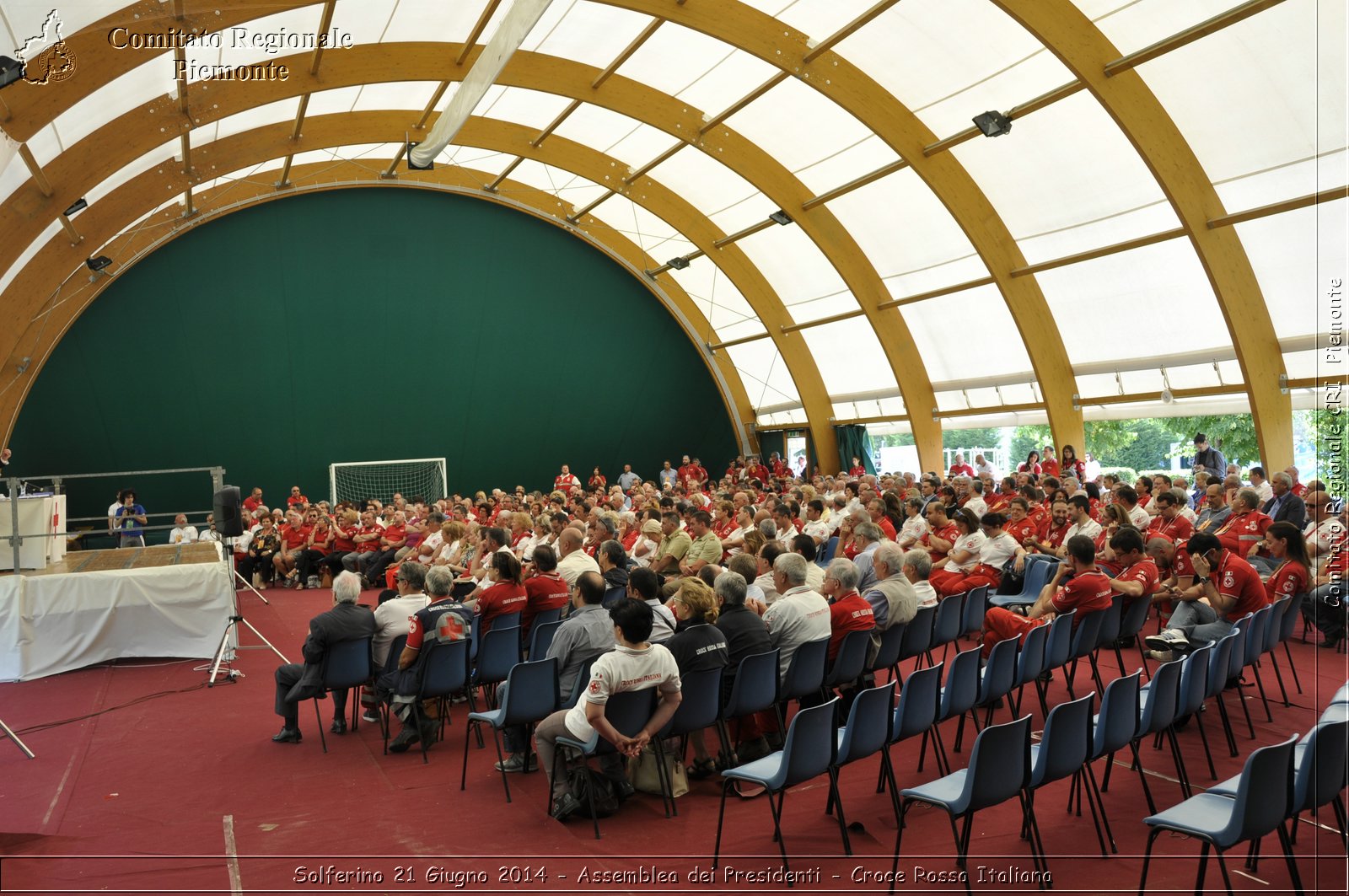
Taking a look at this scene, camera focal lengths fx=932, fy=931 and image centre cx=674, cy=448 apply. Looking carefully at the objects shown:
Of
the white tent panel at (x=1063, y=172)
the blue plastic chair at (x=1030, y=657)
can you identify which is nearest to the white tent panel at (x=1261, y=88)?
the white tent panel at (x=1063, y=172)

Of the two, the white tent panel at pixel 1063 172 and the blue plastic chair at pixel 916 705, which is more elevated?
the white tent panel at pixel 1063 172

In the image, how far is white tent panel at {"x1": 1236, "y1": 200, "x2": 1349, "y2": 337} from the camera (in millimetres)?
10898

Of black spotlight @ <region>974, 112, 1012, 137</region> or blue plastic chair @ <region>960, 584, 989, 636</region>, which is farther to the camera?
black spotlight @ <region>974, 112, 1012, 137</region>

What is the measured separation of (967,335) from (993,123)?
4.86m

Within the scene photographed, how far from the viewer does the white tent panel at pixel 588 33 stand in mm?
13242

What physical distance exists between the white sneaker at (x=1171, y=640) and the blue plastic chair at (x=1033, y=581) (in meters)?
1.72

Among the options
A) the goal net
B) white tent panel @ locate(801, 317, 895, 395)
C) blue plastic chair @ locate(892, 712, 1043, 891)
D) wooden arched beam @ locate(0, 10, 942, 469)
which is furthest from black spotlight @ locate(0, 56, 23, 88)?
white tent panel @ locate(801, 317, 895, 395)

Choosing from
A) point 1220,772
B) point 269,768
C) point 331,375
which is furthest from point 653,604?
point 331,375

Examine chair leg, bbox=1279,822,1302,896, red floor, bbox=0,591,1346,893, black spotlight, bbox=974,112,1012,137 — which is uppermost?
black spotlight, bbox=974,112,1012,137

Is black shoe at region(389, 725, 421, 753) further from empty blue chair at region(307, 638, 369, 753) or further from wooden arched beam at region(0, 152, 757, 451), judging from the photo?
wooden arched beam at region(0, 152, 757, 451)

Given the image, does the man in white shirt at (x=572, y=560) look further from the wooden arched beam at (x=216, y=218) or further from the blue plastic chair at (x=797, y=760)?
the wooden arched beam at (x=216, y=218)

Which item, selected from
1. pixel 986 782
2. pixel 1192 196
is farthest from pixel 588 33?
pixel 986 782

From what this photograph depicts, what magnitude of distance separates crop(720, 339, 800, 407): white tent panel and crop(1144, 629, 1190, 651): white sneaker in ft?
51.5

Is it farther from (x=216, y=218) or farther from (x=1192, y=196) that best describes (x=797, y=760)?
(x=216, y=218)
